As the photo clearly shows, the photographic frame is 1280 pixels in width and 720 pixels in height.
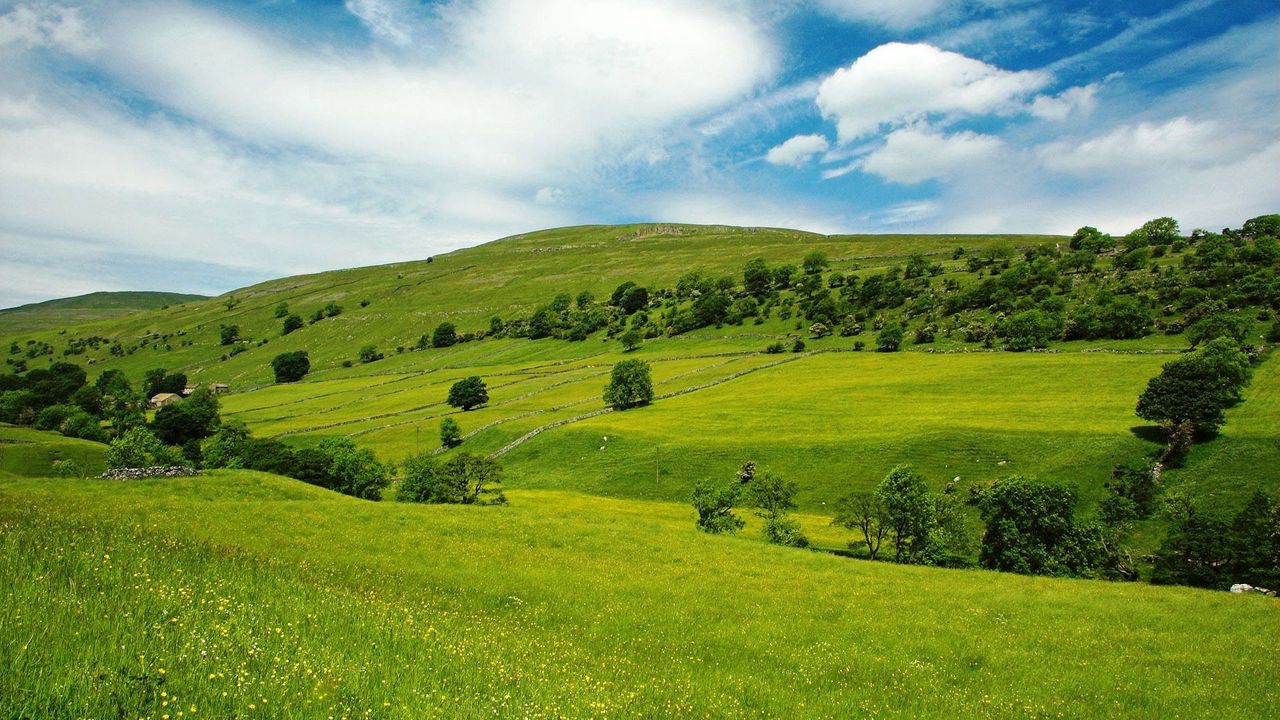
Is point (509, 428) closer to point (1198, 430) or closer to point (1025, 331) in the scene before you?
point (1198, 430)

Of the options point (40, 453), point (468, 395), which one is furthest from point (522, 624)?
point (468, 395)

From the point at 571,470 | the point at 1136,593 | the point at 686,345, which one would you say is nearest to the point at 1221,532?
the point at 1136,593

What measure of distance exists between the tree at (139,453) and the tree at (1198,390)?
13865 centimetres

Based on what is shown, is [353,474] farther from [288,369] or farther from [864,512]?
[288,369]

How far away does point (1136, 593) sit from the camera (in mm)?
31125

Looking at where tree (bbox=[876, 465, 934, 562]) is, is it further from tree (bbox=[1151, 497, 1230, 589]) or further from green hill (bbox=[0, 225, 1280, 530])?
green hill (bbox=[0, 225, 1280, 530])

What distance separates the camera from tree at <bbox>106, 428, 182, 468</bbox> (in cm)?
8500

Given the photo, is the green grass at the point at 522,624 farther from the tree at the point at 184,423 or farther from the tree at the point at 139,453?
the tree at the point at 184,423

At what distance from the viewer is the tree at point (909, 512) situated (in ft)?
160

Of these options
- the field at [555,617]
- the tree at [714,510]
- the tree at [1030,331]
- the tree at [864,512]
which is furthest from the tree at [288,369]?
the tree at [1030,331]

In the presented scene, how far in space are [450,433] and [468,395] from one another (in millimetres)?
25456

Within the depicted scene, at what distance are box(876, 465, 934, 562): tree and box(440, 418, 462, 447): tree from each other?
76253 millimetres

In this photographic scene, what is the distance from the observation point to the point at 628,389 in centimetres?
11419

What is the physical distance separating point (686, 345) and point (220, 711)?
167 m
